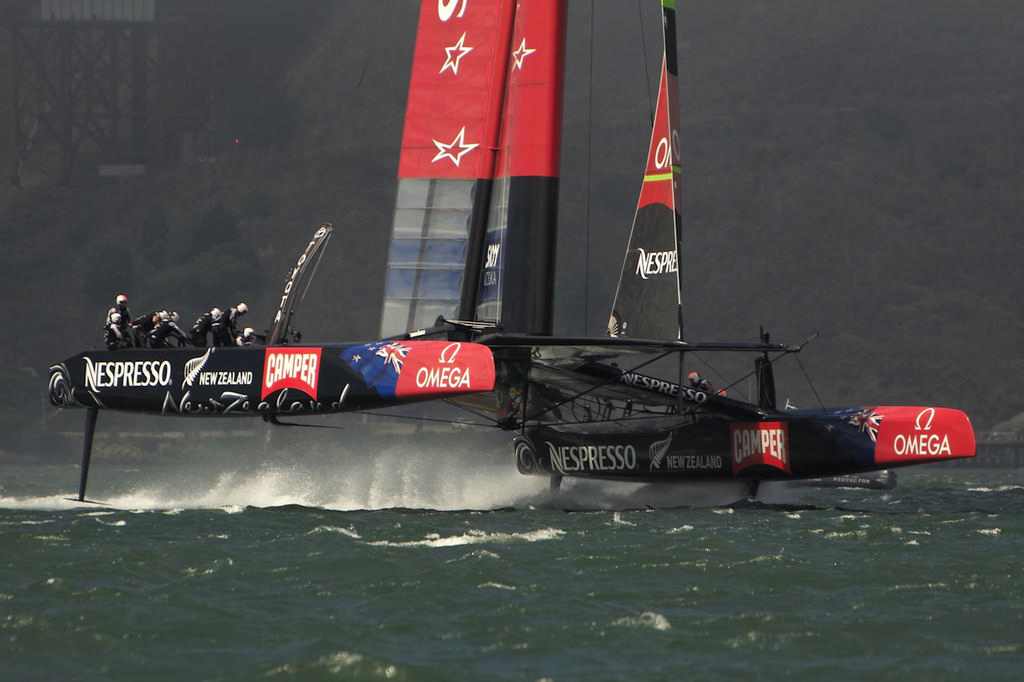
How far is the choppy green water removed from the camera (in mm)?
6887

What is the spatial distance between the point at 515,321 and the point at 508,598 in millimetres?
6968

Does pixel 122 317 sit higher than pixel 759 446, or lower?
higher


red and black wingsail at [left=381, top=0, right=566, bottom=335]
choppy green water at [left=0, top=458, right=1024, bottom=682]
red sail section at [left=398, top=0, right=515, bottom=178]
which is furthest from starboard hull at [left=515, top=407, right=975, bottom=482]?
red sail section at [left=398, top=0, right=515, bottom=178]

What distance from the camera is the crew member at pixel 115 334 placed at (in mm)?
15477

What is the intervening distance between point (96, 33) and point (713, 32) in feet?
134

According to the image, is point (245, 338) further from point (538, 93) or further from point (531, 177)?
point (538, 93)

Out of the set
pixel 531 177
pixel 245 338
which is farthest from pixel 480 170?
pixel 245 338

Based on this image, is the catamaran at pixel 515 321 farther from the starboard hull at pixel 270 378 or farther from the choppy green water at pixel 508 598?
the choppy green water at pixel 508 598

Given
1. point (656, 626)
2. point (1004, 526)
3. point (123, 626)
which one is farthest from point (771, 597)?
point (1004, 526)

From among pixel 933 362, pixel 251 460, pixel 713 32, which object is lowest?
pixel 251 460

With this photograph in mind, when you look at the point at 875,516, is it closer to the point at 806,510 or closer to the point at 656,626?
the point at 806,510

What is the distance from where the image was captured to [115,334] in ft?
50.9

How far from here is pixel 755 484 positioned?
1650cm

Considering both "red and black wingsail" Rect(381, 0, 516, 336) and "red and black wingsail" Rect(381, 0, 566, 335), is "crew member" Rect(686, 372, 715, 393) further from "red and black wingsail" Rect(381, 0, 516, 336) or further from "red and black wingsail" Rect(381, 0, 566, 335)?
"red and black wingsail" Rect(381, 0, 516, 336)
